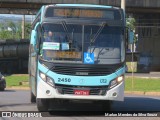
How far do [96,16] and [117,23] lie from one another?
65 centimetres

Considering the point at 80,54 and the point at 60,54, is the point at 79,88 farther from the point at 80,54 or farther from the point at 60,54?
the point at 60,54

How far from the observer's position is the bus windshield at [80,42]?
45.8ft

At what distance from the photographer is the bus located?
45.1ft

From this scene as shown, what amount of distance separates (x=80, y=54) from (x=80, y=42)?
35cm

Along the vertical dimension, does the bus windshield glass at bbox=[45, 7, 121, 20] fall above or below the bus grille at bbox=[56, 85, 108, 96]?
above

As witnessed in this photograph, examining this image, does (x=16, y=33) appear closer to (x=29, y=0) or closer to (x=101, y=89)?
(x=29, y=0)

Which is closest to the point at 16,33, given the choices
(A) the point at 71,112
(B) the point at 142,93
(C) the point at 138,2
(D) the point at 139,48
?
(D) the point at 139,48

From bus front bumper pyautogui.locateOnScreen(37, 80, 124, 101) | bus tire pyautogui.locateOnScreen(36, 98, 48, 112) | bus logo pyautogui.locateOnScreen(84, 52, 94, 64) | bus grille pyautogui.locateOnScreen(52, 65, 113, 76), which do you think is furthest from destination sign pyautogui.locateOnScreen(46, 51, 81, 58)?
bus tire pyautogui.locateOnScreen(36, 98, 48, 112)

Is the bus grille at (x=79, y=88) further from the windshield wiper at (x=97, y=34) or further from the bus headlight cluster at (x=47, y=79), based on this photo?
the windshield wiper at (x=97, y=34)

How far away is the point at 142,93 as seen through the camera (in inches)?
1075

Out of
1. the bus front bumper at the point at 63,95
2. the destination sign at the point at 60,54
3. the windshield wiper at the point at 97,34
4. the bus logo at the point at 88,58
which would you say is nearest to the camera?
the bus front bumper at the point at 63,95

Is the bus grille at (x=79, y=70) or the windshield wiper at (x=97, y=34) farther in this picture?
the windshield wiper at (x=97, y=34)

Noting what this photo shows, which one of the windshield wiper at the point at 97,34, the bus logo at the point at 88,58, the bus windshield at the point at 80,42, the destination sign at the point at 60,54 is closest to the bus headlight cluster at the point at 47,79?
the bus windshield at the point at 80,42

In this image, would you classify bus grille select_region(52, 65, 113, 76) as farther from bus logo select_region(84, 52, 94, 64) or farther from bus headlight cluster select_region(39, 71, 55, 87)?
bus headlight cluster select_region(39, 71, 55, 87)
